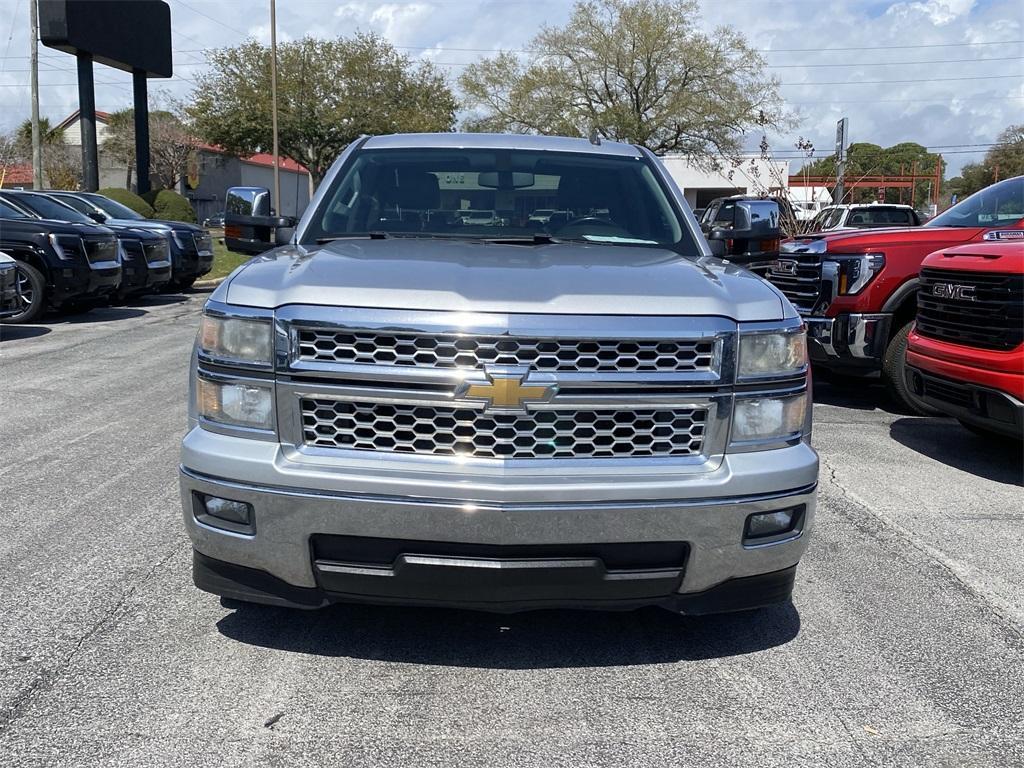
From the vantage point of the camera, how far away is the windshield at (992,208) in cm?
738

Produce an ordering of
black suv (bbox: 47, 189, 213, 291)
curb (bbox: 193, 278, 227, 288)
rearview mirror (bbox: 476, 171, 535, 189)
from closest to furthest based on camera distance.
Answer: rearview mirror (bbox: 476, 171, 535, 189) → black suv (bbox: 47, 189, 213, 291) → curb (bbox: 193, 278, 227, 288)

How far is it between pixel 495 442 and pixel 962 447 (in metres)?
4.93

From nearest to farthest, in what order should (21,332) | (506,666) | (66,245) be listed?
(506,666) < (21,332) < (66,245)

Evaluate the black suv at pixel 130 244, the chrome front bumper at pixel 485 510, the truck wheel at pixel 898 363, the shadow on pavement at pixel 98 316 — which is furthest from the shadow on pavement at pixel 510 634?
the black suv at pixel 130 244

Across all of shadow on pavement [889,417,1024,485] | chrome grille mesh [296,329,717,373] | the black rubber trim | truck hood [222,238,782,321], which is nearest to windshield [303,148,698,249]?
truck hood [222,238,782,321]

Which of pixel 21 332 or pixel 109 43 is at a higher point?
pixel 109 43

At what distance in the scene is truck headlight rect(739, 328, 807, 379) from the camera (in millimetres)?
2980

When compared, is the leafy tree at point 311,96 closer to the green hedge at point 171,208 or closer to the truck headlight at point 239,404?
the green hedge at point 171,208

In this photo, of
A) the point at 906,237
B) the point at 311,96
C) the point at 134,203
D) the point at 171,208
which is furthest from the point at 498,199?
the point at 311,96

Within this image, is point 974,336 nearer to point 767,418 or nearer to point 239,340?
point 767,418

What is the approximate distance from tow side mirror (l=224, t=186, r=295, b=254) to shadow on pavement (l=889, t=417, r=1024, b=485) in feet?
14.4

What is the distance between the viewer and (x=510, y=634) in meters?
3.54

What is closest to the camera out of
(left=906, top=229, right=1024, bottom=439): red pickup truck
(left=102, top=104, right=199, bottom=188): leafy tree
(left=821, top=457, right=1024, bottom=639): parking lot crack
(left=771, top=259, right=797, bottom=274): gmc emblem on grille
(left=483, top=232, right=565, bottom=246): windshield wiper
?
(left=821, top=457, right=1024, bottom=639): parking lot crack

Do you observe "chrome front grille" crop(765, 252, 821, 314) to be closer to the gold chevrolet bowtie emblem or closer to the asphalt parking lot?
the asphalt parking lot
